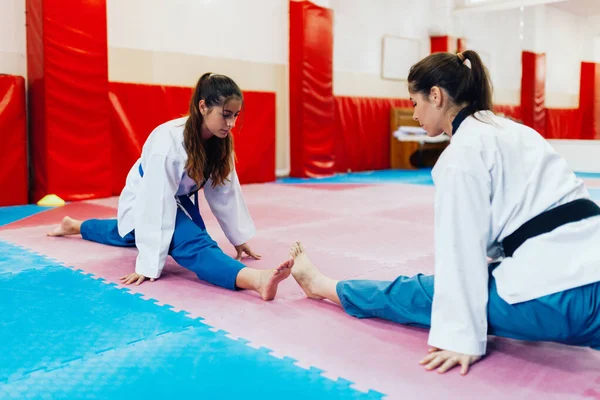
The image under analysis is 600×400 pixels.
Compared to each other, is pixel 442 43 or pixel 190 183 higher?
pixel 442 43

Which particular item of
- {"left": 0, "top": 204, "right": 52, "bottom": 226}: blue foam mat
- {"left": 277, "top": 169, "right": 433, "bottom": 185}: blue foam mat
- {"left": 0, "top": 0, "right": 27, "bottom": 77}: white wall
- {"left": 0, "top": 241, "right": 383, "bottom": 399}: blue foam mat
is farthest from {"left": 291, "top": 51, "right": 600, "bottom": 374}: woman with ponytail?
{"left": 277, "top": 169, "right": 433, "bottom": 185}: blue foam mat

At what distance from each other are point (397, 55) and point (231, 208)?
967cm

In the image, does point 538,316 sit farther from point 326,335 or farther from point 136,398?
point 136,398

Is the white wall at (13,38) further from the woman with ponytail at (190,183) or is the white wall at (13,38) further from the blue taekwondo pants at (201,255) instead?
the blue taekwondo pants at (201,255)

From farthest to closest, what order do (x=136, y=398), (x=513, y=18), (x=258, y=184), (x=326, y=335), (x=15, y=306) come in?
1. (x=513, y=18)
2. (x=258, y=184)
3. (x=15, y=306)
4. (x=326, y=335)
5. (x=136, y=398)

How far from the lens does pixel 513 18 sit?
602 inches

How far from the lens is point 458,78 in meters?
2.16

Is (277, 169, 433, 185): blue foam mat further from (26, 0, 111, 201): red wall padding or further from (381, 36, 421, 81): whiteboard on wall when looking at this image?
(26, 0, 111, 201): red wall padding

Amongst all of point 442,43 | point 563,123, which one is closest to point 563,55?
point 563,123

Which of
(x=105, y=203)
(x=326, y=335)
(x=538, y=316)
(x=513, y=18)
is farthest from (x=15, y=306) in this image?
(x=513, y=18)

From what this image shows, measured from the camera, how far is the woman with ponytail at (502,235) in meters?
2.00

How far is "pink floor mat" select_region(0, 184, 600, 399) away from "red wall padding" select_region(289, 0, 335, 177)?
14.6 feet

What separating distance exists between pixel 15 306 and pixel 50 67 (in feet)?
14.6

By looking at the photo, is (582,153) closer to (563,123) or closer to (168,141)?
(563,123)
